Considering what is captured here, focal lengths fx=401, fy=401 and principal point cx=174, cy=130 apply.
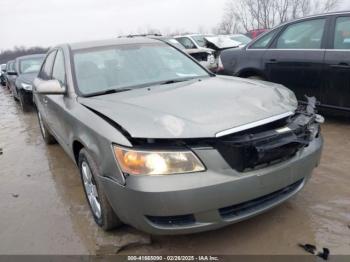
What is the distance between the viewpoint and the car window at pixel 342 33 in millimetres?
5125

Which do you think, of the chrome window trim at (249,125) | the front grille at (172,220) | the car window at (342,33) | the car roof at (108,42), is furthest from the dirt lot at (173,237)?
the car roof at (108,42)

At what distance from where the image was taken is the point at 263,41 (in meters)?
6.29

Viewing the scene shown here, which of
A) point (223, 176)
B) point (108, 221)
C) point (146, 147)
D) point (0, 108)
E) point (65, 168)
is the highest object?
point (146, 147)

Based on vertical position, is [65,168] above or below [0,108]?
above

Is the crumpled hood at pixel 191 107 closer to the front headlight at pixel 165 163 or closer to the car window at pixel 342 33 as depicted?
the front headlight at pixel 165 163

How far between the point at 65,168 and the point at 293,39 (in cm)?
367

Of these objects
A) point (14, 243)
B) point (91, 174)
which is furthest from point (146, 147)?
point (14, 243)

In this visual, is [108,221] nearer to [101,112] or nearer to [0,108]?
[101,112]

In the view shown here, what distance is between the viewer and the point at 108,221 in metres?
3.05

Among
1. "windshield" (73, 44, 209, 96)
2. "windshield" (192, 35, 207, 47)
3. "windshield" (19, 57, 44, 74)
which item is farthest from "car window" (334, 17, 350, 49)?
"windshield" (192, 35, 207, 47)

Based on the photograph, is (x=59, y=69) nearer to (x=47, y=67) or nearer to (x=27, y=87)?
(x=47, y=67)

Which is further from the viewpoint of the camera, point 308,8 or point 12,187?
point 308,8

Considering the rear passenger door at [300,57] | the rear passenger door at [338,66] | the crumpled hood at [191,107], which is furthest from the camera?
the rear passenger door at [300,57]

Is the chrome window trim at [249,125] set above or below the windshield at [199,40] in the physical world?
above
